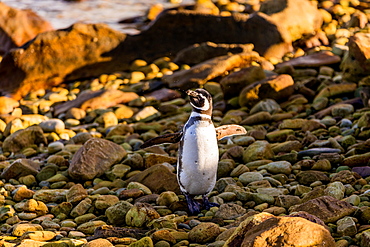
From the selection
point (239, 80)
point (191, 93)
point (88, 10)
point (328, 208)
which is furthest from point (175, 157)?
point (88, 10)

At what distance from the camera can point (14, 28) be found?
1334 cm

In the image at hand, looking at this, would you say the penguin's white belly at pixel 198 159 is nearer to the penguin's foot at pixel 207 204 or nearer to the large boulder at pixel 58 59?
the penguin's foot at pixel 207 204

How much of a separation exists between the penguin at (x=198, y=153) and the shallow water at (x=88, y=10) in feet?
36.9

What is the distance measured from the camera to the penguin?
5.46m

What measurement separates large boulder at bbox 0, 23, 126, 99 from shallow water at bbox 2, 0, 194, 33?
4500 millimetres

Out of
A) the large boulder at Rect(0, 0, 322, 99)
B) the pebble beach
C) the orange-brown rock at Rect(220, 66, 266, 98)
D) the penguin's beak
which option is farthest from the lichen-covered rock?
the penguin's beak

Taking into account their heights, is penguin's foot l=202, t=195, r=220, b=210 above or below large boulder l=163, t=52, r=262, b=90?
above

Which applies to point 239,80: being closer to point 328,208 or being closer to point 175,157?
point 175,157

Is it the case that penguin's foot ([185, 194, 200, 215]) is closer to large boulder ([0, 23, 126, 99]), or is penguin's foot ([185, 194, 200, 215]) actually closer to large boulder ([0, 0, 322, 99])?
large boulder ([0, 0, 322, 99])

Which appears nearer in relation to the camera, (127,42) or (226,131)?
(226,131)

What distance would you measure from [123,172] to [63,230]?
1610 millimetres

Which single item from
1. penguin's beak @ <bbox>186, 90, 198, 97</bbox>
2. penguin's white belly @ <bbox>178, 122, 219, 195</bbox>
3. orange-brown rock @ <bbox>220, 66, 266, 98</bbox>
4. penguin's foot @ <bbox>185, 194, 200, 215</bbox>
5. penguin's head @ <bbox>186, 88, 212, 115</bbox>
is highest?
penguin's beak @ <bbox>186, 90, 198, 97</bbox>

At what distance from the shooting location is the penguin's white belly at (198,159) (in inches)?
215

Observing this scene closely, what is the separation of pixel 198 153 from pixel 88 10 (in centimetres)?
1466
